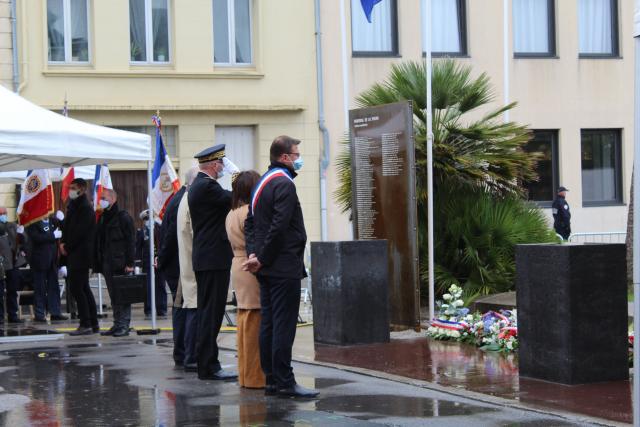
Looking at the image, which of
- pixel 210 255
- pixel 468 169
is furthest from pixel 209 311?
pixel 468 169

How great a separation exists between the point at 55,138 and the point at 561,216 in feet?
47.8

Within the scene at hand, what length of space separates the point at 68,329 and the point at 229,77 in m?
9.72

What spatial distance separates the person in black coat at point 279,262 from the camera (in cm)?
871

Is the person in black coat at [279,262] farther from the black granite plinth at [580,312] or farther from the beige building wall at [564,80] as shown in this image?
the beige building wall at [564,80]

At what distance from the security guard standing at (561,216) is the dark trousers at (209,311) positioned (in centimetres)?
1661

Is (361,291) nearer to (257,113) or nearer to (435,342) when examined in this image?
(435,342)

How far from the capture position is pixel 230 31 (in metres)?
24.6

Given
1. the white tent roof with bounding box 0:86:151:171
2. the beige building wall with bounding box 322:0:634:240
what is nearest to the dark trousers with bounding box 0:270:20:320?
the white tent roof with bounding box 0:86:151:171

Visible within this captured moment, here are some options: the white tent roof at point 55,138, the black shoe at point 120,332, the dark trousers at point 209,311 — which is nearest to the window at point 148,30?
the white tent roof at point 55,138

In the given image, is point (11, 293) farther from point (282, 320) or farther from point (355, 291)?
point (282, 320)

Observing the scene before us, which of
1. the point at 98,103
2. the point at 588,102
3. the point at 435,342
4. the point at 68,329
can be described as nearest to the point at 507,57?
the point at 588,102

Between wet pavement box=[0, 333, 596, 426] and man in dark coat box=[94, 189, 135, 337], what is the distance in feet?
9.24

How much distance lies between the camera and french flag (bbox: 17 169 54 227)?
1692 cm

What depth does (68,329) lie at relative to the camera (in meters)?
15.7
